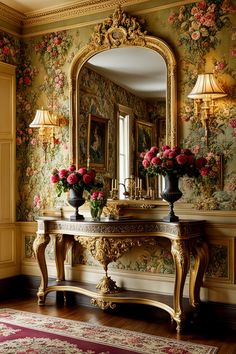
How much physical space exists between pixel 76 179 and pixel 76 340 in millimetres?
1519

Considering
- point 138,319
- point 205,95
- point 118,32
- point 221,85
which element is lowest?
point 138,319

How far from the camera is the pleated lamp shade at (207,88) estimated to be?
3.86 m

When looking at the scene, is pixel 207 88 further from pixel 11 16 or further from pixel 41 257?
pixel 11 16

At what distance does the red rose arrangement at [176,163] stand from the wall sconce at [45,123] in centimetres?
139

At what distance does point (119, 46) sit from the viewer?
178 inches

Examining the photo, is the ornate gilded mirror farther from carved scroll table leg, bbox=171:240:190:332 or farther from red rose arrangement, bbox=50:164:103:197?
carved scroll table leg, bbox=171:240:190:332

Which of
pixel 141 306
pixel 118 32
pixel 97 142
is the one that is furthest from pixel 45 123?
pixel 141 306

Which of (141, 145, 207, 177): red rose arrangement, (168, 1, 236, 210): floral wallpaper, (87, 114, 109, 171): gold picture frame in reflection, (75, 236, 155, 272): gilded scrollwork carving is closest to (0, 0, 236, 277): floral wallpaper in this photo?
(168, 1, 236, 210): floral wallpaper

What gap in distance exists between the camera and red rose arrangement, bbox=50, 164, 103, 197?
14.1 feet

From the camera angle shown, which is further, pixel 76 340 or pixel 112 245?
pixel 112 245

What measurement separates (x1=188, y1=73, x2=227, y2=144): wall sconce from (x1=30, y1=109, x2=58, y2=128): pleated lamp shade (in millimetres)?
1580

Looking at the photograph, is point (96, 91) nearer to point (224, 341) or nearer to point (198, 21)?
point (198, 21)

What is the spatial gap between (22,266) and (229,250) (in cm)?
244

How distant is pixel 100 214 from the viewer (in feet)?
14.1
